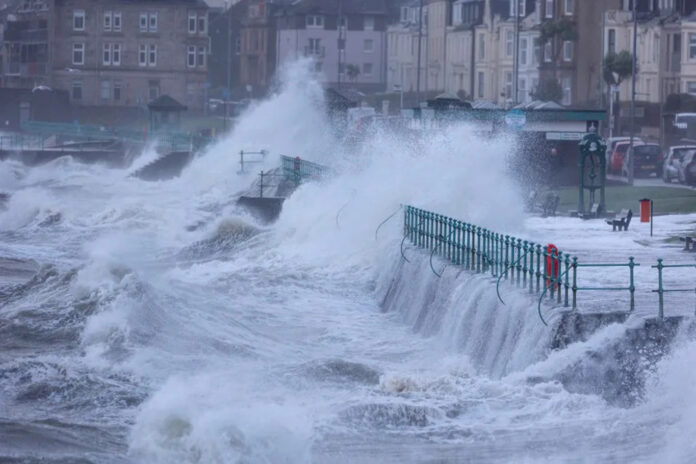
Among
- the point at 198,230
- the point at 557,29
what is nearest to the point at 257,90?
the point at 557,29

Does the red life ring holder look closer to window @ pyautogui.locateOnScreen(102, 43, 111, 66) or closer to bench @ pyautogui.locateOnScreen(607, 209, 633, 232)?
bench @ pyautogui.locateOnScreen(607, 209, 633, 232)

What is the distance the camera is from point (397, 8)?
101 m

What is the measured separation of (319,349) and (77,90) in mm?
74579

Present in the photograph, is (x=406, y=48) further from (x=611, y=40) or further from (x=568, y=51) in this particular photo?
(x=611, y=40)

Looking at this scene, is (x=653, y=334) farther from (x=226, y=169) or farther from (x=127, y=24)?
(x=127, y=24)

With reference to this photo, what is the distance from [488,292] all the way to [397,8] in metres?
82.8

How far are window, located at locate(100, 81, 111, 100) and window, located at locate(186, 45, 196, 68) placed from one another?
16.9ft

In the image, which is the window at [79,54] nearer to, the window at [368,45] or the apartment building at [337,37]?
the apartment building at [337,37]

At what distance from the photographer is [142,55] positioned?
9300 centimetres

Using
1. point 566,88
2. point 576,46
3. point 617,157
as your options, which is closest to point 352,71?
point 566,88

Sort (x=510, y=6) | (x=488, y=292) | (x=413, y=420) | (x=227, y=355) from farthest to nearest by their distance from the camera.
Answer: (x=510, y=6) < (x=227, y=355) < (x=488, y=292) < (x=413, y=420)

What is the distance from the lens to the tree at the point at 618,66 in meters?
63.4

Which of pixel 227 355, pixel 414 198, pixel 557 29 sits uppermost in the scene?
pixel 557 29

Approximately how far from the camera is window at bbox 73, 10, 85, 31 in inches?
3637
